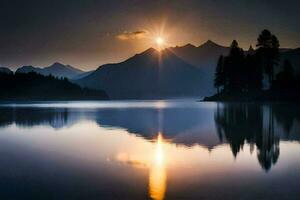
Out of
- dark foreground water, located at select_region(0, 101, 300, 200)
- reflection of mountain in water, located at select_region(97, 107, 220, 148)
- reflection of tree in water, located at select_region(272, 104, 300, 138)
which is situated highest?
reflection of tree in water, located at select_region(272, 104, 300, 138)

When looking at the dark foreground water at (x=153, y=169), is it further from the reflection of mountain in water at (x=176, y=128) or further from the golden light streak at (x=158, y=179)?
the reflection of mountain in water at (x=176, y=128)

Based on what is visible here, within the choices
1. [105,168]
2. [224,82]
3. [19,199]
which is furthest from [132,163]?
[224,82]

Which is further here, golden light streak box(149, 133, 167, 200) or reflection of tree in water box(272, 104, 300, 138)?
reflection of tree in water box(272, 104, 300, 138)

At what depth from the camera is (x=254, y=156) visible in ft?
61.2

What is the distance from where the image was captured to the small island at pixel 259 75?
306 feet

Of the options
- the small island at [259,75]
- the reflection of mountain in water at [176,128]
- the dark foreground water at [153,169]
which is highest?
the small island at [259,75]

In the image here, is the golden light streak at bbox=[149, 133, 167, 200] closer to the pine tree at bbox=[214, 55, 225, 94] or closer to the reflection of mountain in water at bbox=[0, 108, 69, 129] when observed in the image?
the reflection of mountain in water at bbox=[0, 108, 69, 129]

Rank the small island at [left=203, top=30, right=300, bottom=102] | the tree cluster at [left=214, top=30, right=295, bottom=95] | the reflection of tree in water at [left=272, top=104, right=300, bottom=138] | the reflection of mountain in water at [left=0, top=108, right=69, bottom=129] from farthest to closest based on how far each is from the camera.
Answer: the tree cluster at [left=214, top=30, right=295, bottom=95]
the small island at [left=203, top=30, right=300, bottom=102]
the reflection of mountain in water at [left=0, top=108, right=69, bottom=129]
the reflection of tree in water at [left=272, top=104, right=300, bottom=138]

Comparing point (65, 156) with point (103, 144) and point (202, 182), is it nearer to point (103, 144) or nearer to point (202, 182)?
point (103, 144)

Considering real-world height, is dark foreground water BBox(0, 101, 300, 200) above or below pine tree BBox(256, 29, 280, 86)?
below

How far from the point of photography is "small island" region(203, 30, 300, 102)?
93.3 meters

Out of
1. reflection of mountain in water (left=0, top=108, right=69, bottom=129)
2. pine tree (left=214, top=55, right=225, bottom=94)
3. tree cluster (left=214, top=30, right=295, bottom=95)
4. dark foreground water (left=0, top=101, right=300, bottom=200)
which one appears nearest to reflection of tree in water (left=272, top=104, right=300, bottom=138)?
dark foreground water (left=0, top=101, right=300, bottom=200)

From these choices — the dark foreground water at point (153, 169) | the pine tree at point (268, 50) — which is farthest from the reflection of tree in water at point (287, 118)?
the pine tree at point (268, 50)

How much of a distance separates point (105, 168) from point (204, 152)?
6.74 m
